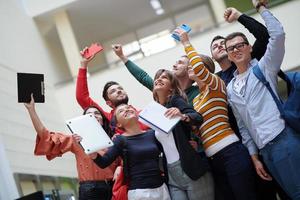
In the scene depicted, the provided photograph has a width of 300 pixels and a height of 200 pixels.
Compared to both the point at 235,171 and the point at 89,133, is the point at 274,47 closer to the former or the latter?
the point at 235,171

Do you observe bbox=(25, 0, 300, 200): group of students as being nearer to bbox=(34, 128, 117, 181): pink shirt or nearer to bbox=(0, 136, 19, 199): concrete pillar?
bbox=(34, 128, 117, 181): pink shirt

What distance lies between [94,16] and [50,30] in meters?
1.38

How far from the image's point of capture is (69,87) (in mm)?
9570

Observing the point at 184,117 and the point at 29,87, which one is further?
the point at 29,87

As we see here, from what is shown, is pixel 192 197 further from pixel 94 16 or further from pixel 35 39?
pixel 94 16

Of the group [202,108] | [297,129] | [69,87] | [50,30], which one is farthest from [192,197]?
[50,30]

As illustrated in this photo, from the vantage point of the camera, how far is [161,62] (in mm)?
9312

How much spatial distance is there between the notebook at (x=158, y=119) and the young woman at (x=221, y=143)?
0.85 feet

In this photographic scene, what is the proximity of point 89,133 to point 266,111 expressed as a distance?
3.77 feet

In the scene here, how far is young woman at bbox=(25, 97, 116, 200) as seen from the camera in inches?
114

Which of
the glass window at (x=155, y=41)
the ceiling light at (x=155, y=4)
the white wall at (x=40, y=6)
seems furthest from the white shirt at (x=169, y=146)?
the ceiling light at (x=155, y=4)

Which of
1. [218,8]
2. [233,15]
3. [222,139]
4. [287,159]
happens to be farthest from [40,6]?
[287,159]

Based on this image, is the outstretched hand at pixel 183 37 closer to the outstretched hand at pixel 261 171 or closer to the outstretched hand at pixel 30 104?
the outstretched hand at pixel 261 171

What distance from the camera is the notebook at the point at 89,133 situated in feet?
8.46
